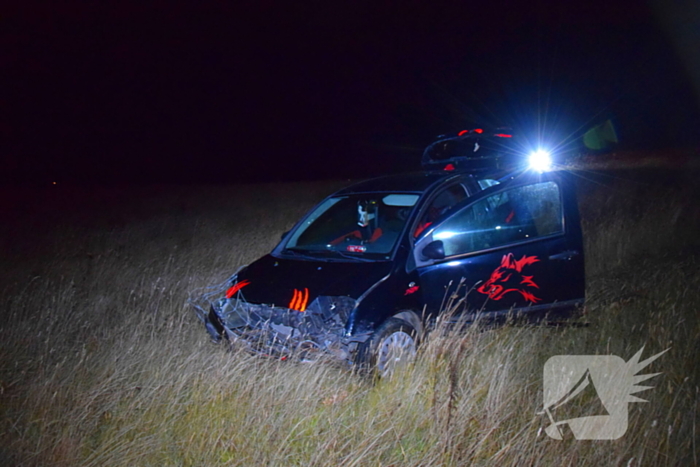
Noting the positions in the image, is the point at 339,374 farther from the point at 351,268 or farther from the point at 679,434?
the point at 679,434

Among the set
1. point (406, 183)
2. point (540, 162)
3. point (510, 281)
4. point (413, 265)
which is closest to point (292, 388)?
point (413, 265)

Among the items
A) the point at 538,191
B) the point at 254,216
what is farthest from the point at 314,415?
the point at 254,216

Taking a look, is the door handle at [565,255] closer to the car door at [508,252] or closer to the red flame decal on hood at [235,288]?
the car door at [508,252]

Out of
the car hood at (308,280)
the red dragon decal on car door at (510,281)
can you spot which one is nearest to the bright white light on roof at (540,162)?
the red dragon decal on car door at (510,281)

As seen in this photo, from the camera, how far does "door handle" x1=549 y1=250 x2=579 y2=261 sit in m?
5.10

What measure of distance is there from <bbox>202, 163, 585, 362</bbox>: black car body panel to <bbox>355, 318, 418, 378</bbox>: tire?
70 millimetres

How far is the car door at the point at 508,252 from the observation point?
15.3ft

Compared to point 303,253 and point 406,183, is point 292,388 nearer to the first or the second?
point 303,253

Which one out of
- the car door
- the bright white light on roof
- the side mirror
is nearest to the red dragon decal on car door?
the car door

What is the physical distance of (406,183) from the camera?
5.53 meters

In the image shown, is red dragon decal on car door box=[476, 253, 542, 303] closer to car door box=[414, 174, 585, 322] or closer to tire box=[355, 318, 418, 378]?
car door box=[414, 174, 585, 322]

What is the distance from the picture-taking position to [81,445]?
3.27 meters

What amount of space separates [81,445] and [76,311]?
2888 mm

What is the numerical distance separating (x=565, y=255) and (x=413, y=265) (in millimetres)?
1658
